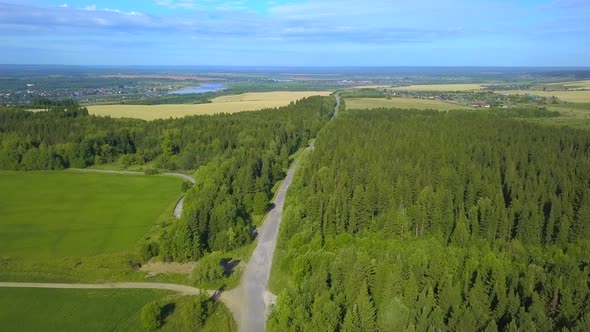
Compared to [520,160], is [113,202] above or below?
below

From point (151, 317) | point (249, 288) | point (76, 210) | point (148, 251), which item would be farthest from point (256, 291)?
point (76, 210)

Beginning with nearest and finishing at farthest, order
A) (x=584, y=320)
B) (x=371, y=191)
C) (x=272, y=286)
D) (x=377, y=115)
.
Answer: (x=584, y=320)
(x=272, y=286)
(x=371, y=191)
(x=377, y=115)

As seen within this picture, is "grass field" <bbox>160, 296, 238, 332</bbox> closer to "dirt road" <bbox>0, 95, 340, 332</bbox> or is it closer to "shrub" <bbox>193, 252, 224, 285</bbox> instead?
"dirt road" <bbox>0, 95, 340, 332</bbox>

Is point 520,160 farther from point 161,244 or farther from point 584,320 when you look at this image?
point 161,244

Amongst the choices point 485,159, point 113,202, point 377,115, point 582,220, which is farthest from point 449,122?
point 113,202

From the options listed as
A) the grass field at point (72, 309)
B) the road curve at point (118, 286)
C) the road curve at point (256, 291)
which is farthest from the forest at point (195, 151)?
the grass field at point (72, 309)
